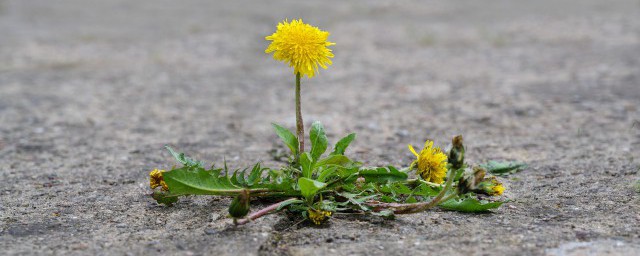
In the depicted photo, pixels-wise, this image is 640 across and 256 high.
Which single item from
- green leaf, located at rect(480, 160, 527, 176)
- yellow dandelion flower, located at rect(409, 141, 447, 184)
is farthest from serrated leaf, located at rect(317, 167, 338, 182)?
green leaf, located at rect(480, 160, 527, 176)

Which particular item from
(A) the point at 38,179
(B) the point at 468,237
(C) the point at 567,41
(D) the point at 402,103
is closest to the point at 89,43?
(D) the point at 402,103

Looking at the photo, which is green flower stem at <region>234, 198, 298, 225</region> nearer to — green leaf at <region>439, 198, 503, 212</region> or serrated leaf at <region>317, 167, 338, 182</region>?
serrated leaf at <region>317, 167, 338, 182</region>

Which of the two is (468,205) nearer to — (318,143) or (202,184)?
(318,143)

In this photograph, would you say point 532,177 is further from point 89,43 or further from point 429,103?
point 89,43

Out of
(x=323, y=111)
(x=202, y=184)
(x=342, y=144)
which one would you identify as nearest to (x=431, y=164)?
(x=342, y=144)

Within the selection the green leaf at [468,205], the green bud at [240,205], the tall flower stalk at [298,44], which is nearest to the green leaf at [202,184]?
the green bud at [240,205]

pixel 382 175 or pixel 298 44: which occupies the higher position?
pixel 298 44
